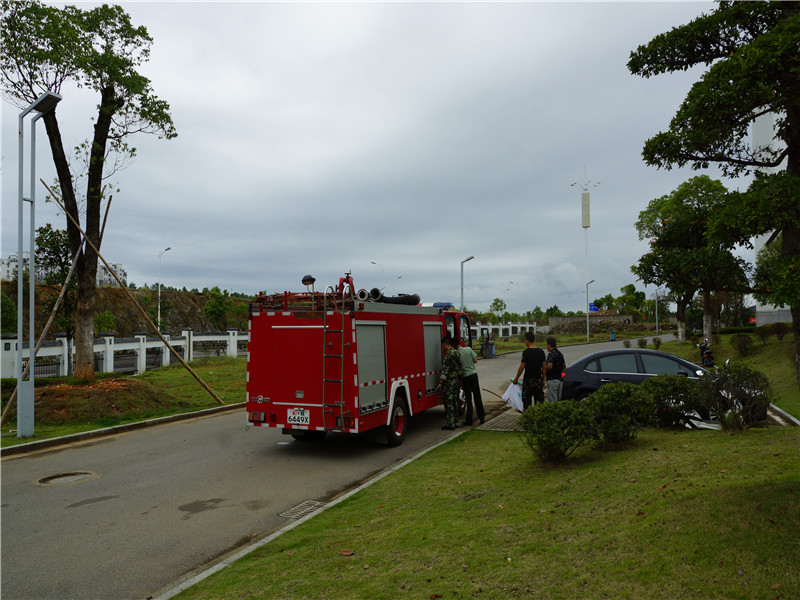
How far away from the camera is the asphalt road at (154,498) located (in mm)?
4918

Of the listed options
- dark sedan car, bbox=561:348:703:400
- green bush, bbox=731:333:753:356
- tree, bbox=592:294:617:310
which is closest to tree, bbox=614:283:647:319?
tree, bbox=592:294:617:310

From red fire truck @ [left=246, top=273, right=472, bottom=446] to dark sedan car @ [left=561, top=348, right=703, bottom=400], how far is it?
3710 millimetres

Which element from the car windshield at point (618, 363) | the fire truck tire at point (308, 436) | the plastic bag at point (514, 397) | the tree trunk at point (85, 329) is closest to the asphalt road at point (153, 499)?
the fire truck tire at point (308, 436)

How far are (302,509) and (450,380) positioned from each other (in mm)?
5228

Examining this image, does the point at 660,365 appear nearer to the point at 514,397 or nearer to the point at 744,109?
the point at 514,397

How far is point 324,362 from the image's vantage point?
8.88 meters

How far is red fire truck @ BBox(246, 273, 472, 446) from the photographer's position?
876cm

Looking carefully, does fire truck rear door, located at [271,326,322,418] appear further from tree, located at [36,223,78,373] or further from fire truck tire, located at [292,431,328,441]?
tree, located at [36,223,78,373]

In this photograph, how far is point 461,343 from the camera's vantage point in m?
13.3

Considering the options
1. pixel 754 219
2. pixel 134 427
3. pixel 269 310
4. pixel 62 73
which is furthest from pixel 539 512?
pixel 62 73

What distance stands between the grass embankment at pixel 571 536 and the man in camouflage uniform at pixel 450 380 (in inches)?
171

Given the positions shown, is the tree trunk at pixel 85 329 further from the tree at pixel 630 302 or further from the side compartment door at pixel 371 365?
the tree at pixel 630 302

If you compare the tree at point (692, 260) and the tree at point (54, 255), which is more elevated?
the tree at point (54, 255)

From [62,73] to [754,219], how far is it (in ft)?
55.4
